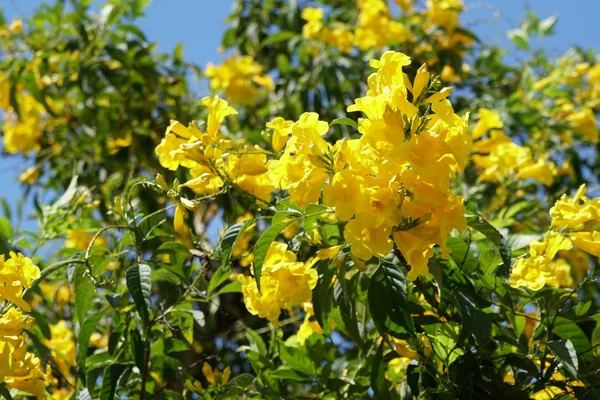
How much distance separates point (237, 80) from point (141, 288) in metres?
2.28

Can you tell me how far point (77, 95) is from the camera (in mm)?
3605

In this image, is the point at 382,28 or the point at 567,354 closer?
the point at 567,354

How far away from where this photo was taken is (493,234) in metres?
1.29

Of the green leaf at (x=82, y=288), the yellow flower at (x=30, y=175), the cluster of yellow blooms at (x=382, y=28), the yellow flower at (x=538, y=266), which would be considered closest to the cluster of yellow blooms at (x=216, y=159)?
the green leaf at (x=82, y=288)

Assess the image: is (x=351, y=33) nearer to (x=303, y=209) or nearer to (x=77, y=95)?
(x=77, y=95)

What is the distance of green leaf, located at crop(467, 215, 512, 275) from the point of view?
1.28 metres

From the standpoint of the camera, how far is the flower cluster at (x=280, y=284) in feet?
4.72

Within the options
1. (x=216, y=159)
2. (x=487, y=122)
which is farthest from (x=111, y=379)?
(x=487, y=122)

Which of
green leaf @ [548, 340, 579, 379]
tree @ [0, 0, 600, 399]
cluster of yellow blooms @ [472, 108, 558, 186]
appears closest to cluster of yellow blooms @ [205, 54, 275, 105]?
tree @ [0, 0, 600, 399]

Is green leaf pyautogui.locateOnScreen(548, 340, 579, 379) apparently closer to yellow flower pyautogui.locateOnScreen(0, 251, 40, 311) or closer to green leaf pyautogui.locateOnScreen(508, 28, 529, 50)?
yellow flower pyautogui.locateOnScreen(0, 251, 40, 311)

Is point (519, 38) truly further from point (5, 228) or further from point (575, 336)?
point (5, 228)

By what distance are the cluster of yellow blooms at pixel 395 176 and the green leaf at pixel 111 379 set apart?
0.55 m

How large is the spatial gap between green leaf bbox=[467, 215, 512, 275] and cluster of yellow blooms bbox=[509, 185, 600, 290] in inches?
4.4

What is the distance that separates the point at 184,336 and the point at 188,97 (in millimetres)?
2273
